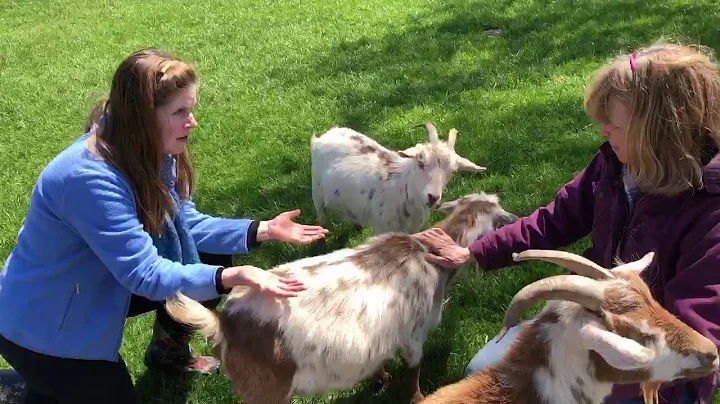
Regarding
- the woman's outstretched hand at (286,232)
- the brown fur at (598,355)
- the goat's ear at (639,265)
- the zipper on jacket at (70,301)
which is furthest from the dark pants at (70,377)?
the goat's ear at (639,265)

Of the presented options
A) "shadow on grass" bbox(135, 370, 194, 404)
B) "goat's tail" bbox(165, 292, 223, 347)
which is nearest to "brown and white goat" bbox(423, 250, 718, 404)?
"goat's tail" bbox(165, 292, 223, 347)

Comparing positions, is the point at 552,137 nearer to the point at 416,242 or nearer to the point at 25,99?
the point at 416,242

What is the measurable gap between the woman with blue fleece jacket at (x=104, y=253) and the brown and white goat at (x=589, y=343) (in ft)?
3.24

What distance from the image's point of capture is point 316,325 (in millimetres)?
2873

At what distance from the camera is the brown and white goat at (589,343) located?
212 centimetres

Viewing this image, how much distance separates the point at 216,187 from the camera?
581cm

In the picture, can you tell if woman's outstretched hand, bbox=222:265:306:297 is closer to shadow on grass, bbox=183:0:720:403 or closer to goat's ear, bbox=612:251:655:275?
shadow on grass, bbox=183:0:720:403

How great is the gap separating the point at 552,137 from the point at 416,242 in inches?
101

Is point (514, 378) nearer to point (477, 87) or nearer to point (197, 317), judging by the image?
point (197, 317)

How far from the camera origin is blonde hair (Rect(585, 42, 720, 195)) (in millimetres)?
2393

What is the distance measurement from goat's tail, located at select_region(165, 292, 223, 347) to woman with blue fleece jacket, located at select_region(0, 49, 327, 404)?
72 millimetres

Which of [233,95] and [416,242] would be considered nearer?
[416,242]

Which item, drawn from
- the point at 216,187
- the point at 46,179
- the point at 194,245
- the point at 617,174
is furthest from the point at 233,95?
the point at 617,174

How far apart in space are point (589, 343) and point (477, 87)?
4946 millimetres
